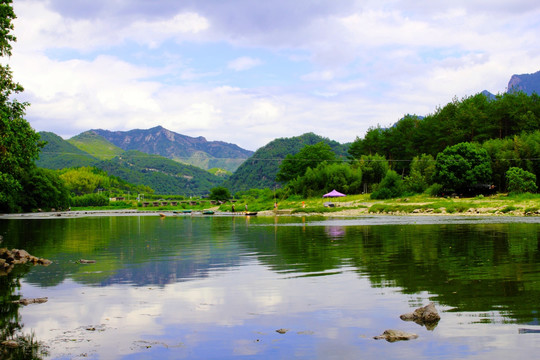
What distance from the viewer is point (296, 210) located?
258 feet

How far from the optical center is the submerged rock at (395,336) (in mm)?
9172

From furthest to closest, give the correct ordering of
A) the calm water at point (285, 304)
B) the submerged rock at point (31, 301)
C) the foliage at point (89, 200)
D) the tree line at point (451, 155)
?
the foliage at point (89, 200), the tree line at point (451, 155), the submerged rock at point (31, 301), the calm water at point (285, 304)

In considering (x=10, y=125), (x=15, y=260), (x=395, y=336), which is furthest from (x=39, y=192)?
(x=395, y=336)

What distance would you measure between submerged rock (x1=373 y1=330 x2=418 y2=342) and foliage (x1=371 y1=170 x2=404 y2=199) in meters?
69.0

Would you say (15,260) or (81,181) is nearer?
(15,260)

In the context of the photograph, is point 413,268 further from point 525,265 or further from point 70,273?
point 70,273

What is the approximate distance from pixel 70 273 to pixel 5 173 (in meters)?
12.5

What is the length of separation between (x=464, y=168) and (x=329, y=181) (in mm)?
34145

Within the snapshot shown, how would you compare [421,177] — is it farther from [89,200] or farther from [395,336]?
[89,200]

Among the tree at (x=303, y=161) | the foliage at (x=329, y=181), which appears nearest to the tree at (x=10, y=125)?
the foliage at (x=329, y=181)

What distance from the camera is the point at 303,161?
119000 mm

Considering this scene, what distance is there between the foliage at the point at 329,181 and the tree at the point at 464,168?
2513 centimetres

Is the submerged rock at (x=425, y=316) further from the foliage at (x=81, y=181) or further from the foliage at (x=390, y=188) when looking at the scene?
the foliage at (x=81, y=181)

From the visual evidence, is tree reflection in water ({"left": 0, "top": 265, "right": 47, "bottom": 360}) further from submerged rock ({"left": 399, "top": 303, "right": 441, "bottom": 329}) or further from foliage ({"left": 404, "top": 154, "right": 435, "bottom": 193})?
foliage ({"left": 404, "top": 154, "right": 435, "bottom": 193})
